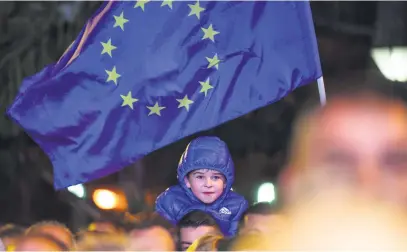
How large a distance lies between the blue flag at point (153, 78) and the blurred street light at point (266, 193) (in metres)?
0.28

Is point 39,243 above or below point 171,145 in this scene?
below

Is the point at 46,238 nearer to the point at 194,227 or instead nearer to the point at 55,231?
the point at 55,231

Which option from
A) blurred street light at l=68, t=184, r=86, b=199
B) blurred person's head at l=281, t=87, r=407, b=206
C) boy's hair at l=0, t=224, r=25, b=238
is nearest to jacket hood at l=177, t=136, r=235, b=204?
blurred person's head at l=281, t=87, r=407, b=206

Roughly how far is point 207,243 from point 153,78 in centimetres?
64

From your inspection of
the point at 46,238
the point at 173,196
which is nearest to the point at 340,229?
the point at 173,196

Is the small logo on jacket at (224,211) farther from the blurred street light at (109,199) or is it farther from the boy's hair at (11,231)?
the boy's hair at (11,231)

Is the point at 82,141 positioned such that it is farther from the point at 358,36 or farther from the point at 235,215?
the point at 358,36

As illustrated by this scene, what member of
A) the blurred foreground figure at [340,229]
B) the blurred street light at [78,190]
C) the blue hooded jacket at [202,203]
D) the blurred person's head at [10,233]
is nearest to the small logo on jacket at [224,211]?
the blue hooded jacket at [202,203]

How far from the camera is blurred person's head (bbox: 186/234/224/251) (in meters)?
2.61

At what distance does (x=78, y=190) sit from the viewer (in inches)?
108

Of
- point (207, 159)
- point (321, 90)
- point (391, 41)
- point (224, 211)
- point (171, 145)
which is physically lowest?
point (224, 211)

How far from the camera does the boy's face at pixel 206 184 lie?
8.71 ft

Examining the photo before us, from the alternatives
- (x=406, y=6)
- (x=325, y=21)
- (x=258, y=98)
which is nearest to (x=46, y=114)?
(x=258, y=98)

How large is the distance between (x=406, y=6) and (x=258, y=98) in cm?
65
